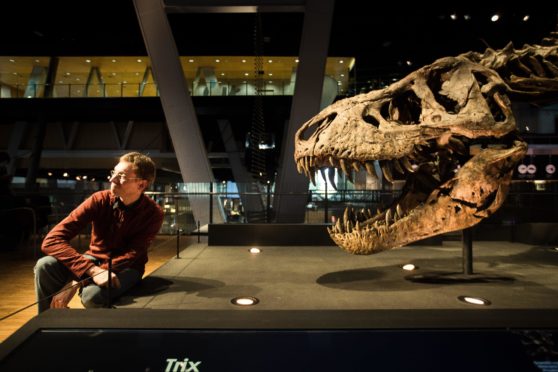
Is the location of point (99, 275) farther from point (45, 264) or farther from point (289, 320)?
point (289, 320)

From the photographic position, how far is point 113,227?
7.72 feet

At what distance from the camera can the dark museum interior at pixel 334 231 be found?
57.1 inches

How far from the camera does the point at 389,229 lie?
2428 mm

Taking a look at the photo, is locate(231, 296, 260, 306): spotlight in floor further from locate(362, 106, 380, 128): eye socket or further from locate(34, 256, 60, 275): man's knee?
locate(362, 106, 380, 128): eye socket

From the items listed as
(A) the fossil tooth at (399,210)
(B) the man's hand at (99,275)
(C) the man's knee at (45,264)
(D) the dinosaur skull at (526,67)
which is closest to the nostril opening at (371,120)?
(A) the fossil tooth at (399,210)

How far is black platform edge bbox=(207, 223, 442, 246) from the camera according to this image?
512 centimetres

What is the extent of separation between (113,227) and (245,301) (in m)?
1.10

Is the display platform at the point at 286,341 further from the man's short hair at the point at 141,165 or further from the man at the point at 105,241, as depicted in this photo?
the man's short hair at the point at 141,165

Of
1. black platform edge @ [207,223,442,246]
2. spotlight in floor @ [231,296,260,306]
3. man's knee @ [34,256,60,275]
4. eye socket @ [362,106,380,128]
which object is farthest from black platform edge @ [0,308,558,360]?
black platform edge @ [207,223,442,246]

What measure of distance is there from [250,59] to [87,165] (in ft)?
40.1

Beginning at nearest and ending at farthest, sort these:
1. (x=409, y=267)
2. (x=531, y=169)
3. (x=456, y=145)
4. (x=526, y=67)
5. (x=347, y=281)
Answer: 1. (x=456, y=145)
2. (x=526, y=67)
3. (x=347, y=281)
4. (x=409, y=267)
5. (x=531, y=169)

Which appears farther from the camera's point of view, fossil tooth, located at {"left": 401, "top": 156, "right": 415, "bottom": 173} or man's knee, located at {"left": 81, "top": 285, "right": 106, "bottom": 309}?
fossil tooth, located at {"left": 401, "top": 156, "right": 415, "bottom": 173}

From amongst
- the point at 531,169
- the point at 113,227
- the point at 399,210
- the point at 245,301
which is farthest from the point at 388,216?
the point at 531,169

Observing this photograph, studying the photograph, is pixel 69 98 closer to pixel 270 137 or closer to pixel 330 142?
pixel 270 137
